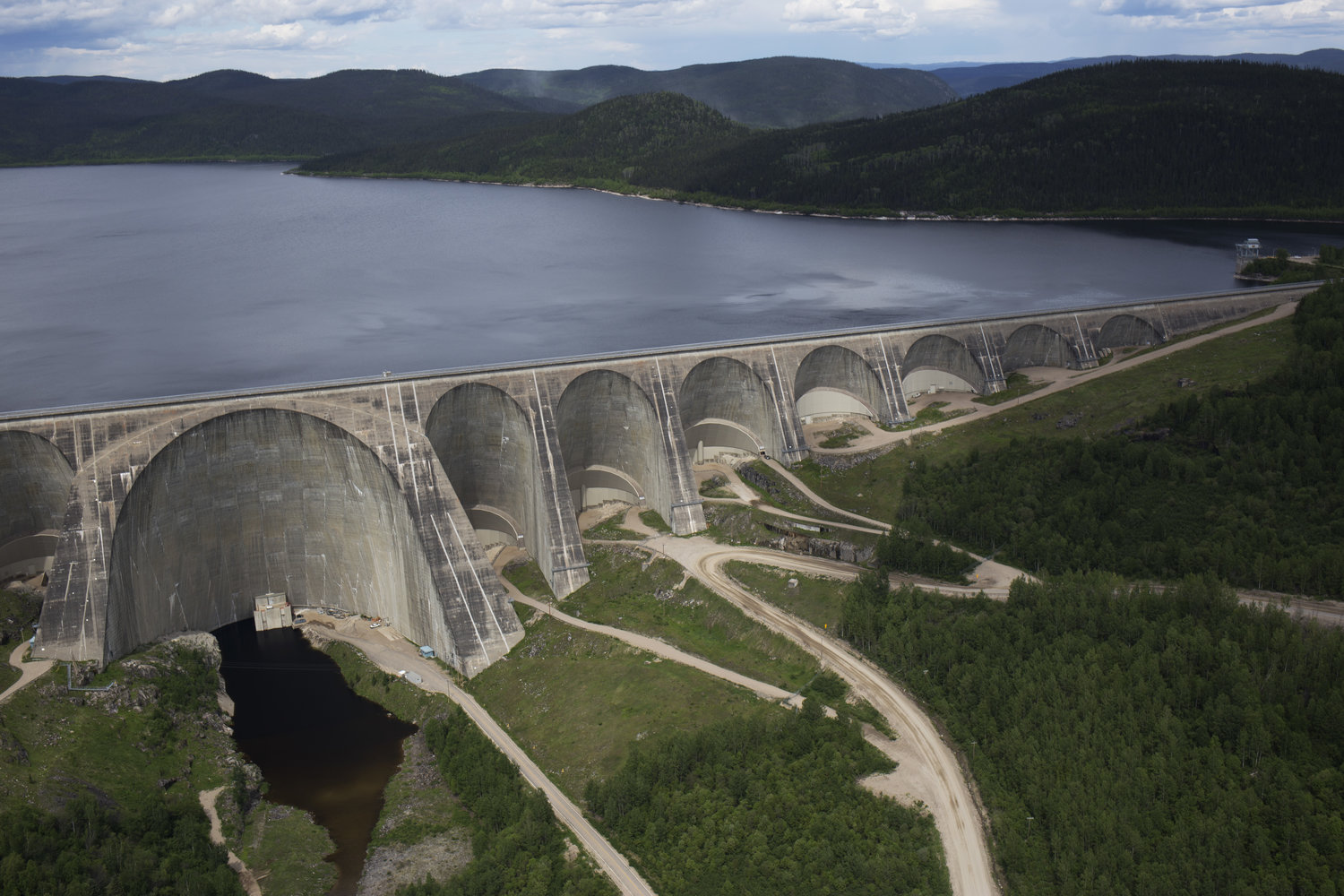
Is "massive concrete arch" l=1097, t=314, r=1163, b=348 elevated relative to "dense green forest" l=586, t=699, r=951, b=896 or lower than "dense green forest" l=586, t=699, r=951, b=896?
elevated

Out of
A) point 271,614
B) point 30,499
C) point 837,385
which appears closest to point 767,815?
point 271,614

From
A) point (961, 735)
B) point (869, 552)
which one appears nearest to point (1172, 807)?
point (961, 735)

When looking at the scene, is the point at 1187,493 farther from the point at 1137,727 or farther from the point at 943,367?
the point at 943,367

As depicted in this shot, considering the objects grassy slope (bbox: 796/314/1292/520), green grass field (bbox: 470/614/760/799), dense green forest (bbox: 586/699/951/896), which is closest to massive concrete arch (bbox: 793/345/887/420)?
grassy slope (bbox: 796/314/1292/520)

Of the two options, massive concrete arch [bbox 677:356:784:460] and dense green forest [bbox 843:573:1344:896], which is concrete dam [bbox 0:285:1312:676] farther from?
dense green forest [bbox 843:573:1344:896]

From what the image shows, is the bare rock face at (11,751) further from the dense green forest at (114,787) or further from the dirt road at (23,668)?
the dirt road at (23,668)

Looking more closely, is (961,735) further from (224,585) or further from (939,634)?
(224,585)

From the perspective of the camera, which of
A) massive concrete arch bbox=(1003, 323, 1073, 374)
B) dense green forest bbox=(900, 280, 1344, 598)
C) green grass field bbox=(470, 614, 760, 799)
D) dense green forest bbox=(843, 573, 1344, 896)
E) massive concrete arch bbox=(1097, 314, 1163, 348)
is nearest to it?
dense green forest bbox=(843, 573, 1344, 896)
